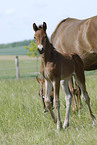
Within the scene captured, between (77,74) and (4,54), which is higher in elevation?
(77,74)

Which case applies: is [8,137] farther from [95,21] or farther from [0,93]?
[95,21]

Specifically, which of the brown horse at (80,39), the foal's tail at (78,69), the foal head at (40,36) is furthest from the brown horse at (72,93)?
the foal head at (40,36)

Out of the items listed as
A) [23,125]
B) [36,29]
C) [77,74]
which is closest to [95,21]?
[77,74]

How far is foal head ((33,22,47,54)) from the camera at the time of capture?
360 centimetres

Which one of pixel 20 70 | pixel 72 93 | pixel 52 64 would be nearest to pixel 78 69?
pixel 52 64

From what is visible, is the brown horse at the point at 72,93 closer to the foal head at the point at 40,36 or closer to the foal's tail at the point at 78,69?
the foal's tail at the point at 78,69

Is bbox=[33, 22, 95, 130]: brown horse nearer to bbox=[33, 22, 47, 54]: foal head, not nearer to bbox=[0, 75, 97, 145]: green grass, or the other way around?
bbox=[33, 22, 47, 54]: foal head

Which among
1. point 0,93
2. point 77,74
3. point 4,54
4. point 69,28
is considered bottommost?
point 4,54

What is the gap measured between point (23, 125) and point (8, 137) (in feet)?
1.49

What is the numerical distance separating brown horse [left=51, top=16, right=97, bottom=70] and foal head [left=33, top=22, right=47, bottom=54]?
2461 mm

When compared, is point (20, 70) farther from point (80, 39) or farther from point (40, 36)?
point (40, 36)

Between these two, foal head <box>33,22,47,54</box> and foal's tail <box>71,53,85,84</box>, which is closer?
foal head <box>33,22,47,54</box>

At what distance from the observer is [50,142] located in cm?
355

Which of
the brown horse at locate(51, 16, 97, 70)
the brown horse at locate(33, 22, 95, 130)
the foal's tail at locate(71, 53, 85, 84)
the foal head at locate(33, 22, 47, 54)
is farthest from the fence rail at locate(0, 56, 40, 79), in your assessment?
the foal head at locate(33, 22, 47, 54)
